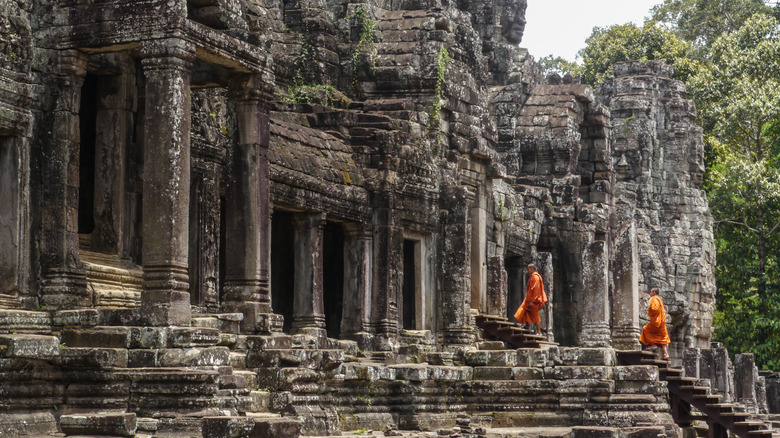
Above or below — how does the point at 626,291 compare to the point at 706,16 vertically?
below

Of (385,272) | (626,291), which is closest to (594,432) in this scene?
(385,272)

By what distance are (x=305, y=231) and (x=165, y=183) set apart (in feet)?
19.2

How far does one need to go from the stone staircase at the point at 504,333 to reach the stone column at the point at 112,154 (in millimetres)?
9315

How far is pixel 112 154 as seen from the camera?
52.8ft

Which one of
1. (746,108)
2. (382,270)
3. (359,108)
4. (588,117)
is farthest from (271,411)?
Answer: (746,108)

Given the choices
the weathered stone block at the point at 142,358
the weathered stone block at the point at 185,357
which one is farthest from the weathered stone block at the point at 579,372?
the weathered stone block at the point at 142,358

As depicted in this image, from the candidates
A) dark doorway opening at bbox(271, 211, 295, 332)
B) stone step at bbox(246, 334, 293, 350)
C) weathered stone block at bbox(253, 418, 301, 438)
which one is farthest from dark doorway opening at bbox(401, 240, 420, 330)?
weathered stone block at bbox(253, 418, 301, 438)

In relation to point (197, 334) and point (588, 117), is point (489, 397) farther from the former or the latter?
point (588, 117)

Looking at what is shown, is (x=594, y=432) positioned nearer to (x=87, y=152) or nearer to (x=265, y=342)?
(x=265, y=342)

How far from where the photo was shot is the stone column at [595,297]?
25469 mm

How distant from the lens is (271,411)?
50.1 feet

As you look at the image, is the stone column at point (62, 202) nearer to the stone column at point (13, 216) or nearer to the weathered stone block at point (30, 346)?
the stone column at point (13, 216)

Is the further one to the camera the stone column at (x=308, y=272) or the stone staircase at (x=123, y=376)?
the stone column at (x=308, y=272)

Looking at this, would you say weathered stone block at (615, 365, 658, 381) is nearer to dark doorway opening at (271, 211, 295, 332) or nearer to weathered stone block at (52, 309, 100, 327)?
dark doorway opening at (271, 211, 295, 332)
